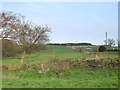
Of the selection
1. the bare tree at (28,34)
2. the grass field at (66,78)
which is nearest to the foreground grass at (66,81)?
the grass field at (66,78)

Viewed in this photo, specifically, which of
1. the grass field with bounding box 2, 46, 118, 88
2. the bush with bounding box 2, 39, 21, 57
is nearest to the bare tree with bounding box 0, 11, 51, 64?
the bush with bounding box 2, 39, 21, 57

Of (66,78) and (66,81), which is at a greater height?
(66,81)

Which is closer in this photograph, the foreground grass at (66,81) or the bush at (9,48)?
the foreground grass at (66,81)

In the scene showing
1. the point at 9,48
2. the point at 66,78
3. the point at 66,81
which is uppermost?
the point at 9,48

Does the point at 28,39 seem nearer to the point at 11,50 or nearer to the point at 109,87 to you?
the point at 11,50

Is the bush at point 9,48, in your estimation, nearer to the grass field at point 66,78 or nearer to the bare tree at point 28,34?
the bare tree at point 28,34

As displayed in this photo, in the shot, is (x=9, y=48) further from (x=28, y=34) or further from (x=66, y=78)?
(x=66, y=78)

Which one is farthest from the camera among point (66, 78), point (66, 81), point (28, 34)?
point (28, 34)

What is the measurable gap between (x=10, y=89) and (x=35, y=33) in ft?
62.2

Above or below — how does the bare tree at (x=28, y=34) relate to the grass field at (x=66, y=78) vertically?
above

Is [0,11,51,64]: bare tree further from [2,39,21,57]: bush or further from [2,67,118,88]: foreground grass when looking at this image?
[2,67,118,88]: foreground grass

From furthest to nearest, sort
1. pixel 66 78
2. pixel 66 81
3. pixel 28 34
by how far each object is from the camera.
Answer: pixel 28 34
pixel 66 78
pixel 66 81

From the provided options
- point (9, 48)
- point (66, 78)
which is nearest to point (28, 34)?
point (9, 48)

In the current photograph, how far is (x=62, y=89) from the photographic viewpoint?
22.4 feet
